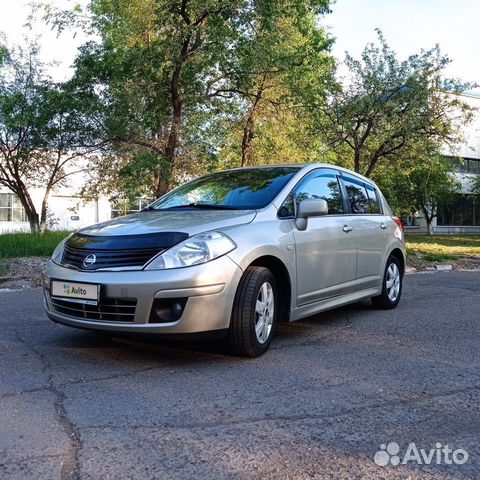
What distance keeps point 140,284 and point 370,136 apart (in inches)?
528

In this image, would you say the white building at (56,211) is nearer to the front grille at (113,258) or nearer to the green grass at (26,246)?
the green grass at (26,246)

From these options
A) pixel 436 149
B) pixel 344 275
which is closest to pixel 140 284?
pixel 344 275

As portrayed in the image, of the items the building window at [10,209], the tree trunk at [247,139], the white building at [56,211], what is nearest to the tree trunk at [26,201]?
the tree trunk at [247,139]

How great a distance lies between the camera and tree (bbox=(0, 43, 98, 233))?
14.7 meters

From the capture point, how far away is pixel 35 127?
15.7 metres

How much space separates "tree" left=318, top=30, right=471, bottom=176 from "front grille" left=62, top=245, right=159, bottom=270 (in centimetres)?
1245

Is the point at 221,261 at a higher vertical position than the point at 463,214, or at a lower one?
lower

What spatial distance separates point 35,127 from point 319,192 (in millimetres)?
12083

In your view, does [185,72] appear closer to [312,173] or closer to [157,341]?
[312,173]

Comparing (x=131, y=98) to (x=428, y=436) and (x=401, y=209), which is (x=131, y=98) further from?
(x=401, y=209)

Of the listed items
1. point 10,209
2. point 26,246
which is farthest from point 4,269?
point 10,209

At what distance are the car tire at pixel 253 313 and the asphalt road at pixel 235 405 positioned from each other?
150 mm

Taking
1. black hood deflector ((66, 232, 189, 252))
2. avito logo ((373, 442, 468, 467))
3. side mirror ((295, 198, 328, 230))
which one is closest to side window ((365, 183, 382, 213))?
side mirror ((295, 198, 328, 230))

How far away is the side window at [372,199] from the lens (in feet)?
22.8
